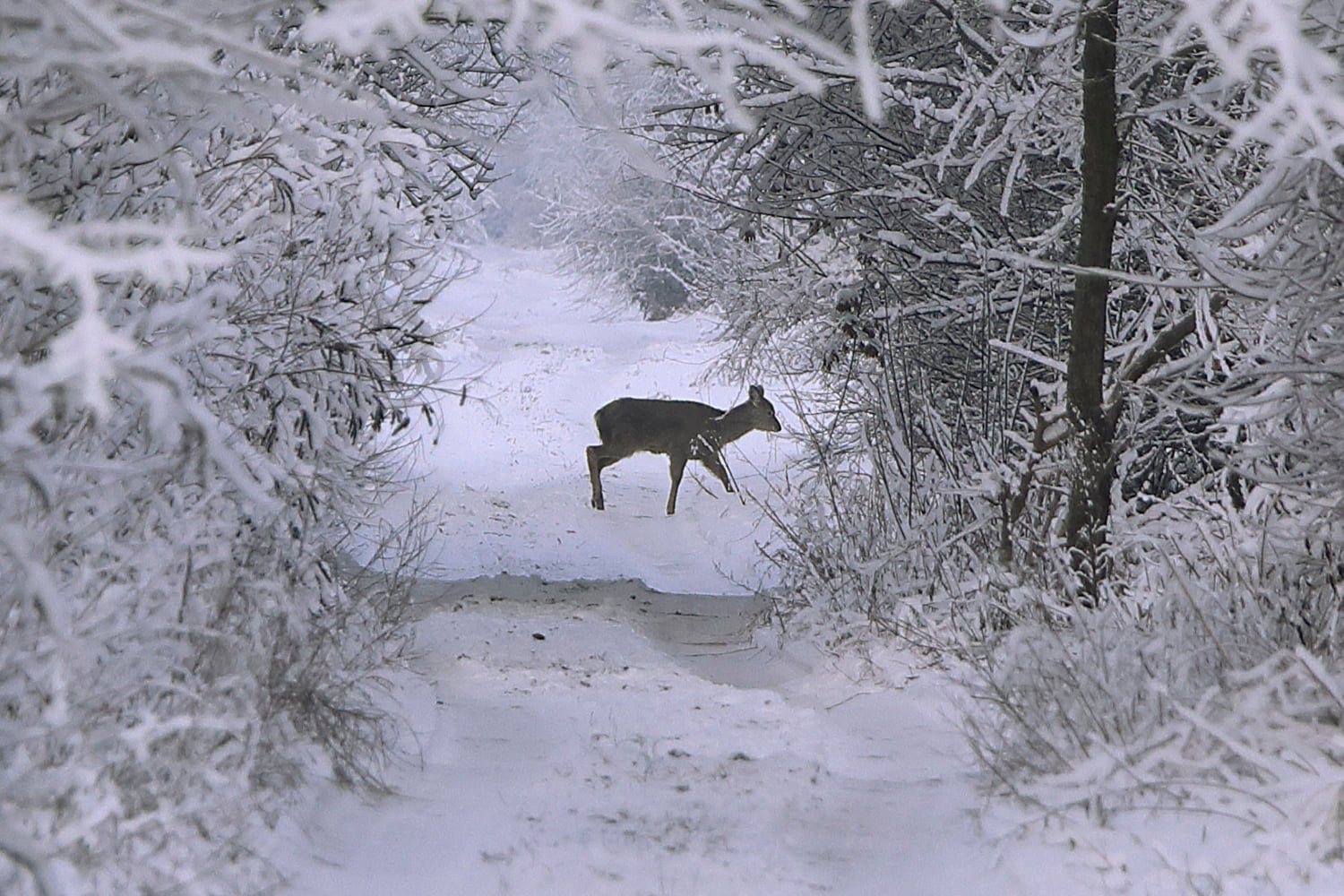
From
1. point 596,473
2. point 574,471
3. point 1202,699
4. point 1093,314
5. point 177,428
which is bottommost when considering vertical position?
point 574,471

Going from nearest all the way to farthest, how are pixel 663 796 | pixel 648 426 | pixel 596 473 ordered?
pixel 663 796
pixel 596 473
pixel 648 426

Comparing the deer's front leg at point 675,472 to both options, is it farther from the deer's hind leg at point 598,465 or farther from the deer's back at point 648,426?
the deer's hind leg at point 598,465

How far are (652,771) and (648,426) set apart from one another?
12.1 metres

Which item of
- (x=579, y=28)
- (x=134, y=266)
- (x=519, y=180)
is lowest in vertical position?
(x=519, y=180)

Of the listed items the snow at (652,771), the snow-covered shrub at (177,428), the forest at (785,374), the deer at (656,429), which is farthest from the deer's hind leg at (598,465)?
the snow-covered shrub at (177,428)

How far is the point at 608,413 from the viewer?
17.3 meters

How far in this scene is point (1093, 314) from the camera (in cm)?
647

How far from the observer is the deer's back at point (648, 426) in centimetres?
1712

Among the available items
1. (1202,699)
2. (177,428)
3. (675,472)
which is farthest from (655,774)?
(675,472)

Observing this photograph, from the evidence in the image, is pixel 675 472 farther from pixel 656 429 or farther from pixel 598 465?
pixel 598 465

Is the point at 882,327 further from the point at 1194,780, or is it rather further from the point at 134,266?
the point at 134,266

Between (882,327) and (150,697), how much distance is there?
6.26 meters

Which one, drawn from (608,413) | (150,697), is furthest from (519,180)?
(150,697)

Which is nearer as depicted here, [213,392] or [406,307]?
[213,392]
